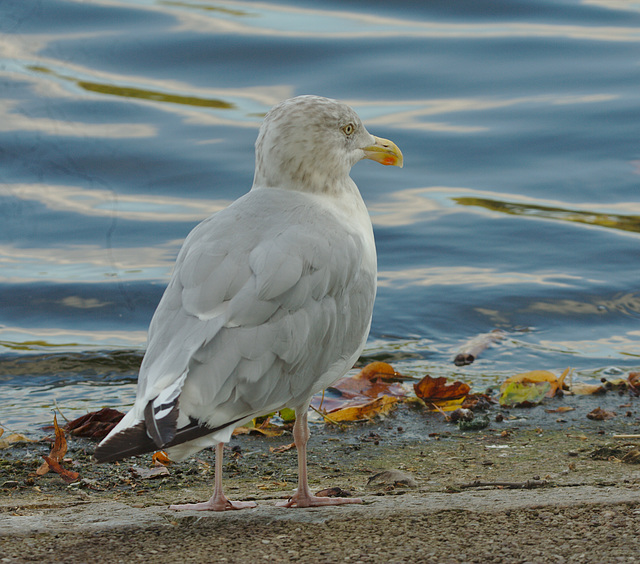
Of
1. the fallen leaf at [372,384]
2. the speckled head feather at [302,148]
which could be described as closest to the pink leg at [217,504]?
the speckled head feather at [302,148]

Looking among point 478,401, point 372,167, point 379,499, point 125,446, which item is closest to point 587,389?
point 478,401

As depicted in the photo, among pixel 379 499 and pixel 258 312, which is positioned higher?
pixel 258 312

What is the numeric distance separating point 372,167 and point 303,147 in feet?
23.2

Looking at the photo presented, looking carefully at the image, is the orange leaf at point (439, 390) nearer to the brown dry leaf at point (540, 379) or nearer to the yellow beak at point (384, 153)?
the brown dry leaf at point (540, 379)

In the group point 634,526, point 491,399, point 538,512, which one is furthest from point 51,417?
point 634,526

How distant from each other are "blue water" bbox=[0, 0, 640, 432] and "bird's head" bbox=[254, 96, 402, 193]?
2.30 metres

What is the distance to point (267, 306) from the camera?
147 inches

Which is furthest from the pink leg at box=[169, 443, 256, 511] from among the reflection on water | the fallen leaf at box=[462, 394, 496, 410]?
the reflection on water

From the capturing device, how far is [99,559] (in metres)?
3.20

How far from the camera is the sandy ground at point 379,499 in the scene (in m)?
3.21

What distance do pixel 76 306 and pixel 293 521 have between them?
5.12 m

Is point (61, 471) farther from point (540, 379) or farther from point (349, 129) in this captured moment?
point (540, 379)

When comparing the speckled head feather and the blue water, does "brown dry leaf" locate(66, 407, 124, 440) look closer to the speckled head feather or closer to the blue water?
the blue water

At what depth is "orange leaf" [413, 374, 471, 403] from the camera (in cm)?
569
